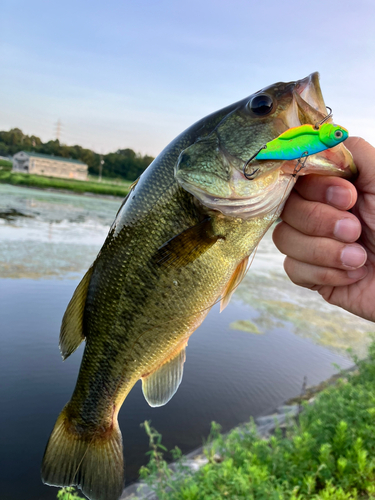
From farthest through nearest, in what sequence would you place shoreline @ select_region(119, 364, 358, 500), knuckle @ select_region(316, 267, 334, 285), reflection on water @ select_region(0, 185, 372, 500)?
reflection on water @ select_region(0, 185, 372, 500)
shoreline @ select_region(119, 364, 358, 500)
knuckle @ select_region(316, 267, 334, 285)

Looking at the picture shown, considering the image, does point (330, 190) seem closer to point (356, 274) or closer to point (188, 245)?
point (356, 274)

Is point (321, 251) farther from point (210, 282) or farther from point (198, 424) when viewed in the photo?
point (198, 424)

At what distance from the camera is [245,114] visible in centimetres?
146

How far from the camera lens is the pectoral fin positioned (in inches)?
56.9

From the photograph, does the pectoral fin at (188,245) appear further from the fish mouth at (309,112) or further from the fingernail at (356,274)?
the fingernail at (356,274)

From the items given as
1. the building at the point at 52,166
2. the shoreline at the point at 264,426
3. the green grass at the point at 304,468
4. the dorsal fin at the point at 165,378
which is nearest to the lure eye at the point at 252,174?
the dorsal fin at the point at 165,378

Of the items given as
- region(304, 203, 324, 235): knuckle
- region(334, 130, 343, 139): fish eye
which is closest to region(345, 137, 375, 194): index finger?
region(304, 203, 324, 235): knuckle

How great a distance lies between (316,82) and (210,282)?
0.91 m

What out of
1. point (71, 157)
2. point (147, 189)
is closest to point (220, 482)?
point (147, 189)

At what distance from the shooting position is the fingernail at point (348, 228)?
168 cm

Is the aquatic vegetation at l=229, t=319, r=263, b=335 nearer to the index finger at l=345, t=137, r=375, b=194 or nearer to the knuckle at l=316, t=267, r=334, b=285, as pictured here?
the knuckle at l=316, t=267, r=334, b=285

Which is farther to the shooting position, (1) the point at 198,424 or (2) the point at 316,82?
(1) the point at 198,424

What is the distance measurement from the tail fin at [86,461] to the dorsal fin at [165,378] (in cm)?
27

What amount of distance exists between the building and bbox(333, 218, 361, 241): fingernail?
A: 230ft
